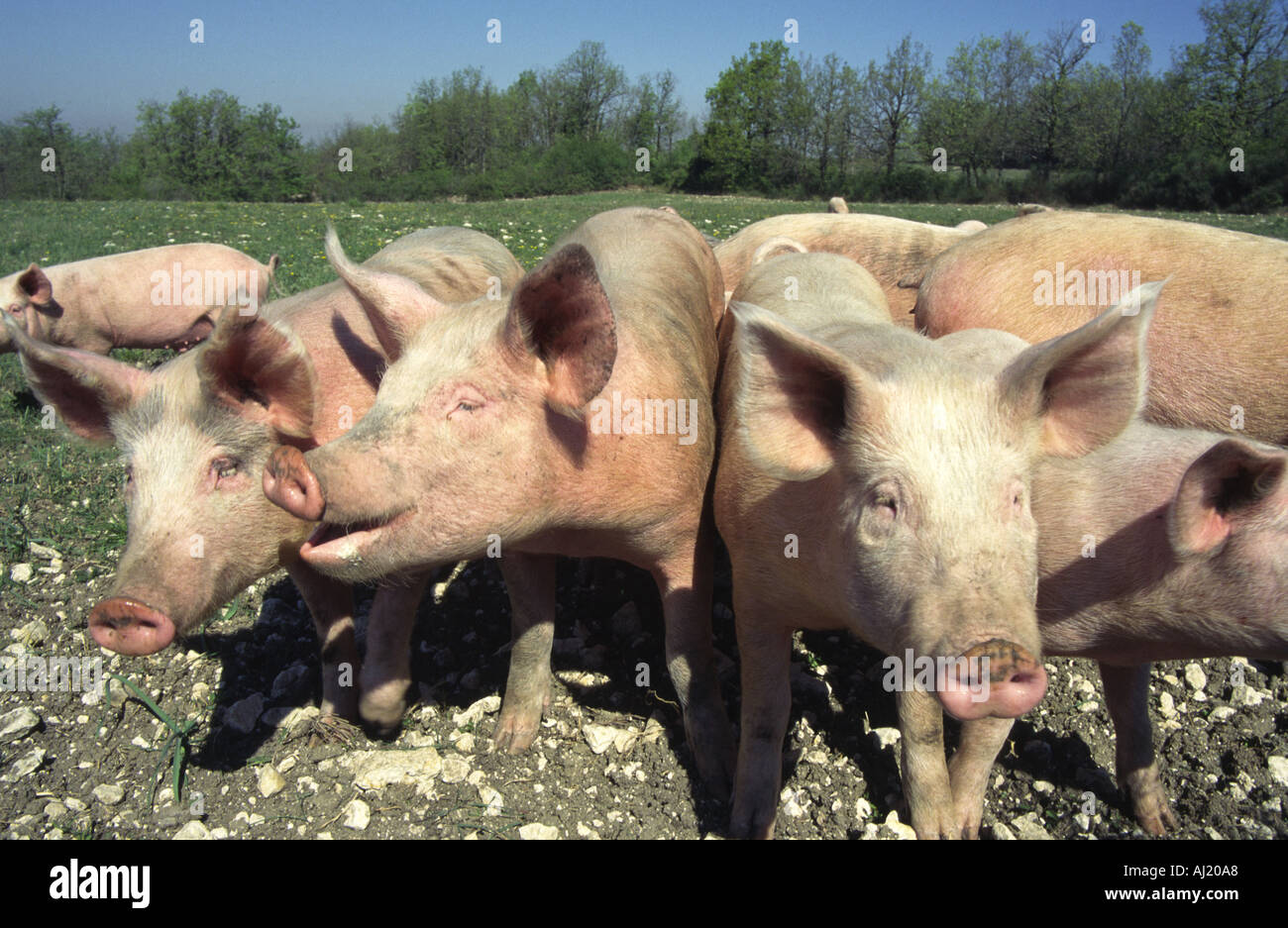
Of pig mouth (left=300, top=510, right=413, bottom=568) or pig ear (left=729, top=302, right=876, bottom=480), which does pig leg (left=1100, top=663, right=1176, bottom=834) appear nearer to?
pig ear (left=729, top=302, right=876, bottom=480)

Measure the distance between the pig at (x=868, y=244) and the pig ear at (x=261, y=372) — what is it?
341 cm

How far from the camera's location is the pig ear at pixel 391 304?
320 cm

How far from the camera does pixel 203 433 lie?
318 cm

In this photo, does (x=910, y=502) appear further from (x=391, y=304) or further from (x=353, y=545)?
(x=391, y=304)

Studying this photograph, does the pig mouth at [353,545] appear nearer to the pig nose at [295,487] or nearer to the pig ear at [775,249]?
the pig nose at [295,487]

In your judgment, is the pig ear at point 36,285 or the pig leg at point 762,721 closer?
the pig leg at point 762,721

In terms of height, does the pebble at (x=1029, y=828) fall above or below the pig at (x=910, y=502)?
below

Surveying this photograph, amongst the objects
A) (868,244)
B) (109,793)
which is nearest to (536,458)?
(109,793)

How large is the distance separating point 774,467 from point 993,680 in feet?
3.02

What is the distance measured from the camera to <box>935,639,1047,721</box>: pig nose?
1.94 metres

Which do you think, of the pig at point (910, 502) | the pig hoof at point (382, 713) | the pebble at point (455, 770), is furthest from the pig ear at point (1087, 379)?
the pig hoof at point (382, 713)

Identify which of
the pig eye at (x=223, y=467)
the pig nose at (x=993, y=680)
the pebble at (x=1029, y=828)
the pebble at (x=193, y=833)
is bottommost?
the pebble at (x=1029, y=828)

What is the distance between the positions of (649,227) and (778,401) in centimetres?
260
